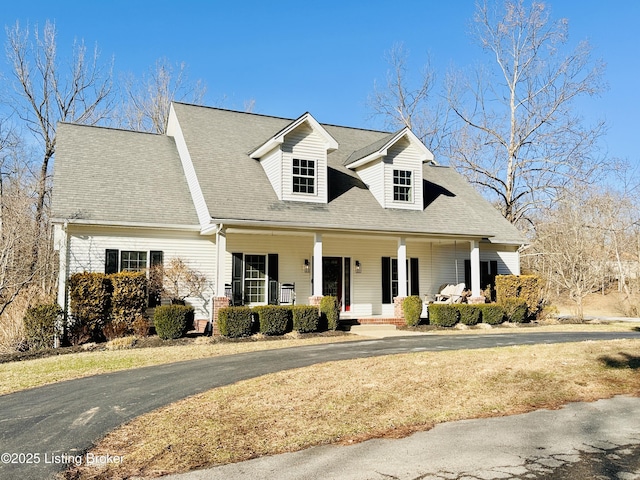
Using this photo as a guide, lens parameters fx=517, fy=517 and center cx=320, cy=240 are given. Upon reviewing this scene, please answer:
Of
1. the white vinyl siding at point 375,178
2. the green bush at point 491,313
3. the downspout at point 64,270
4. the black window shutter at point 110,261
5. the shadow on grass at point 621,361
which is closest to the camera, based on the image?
the shadow on grass at point 621,361

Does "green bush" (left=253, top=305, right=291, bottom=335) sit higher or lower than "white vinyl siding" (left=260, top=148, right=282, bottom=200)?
lower

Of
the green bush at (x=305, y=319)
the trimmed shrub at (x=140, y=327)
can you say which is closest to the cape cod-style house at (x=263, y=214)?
the green bush at (x=305, y=319)

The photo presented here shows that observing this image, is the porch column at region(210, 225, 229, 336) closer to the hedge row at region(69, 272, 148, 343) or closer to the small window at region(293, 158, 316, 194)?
the hedge row at region(69, 272, 148, 343)

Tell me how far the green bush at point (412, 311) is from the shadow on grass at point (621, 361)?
7586 millimetres

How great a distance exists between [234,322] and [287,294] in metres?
3.42

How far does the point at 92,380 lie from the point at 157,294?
22.7 feet

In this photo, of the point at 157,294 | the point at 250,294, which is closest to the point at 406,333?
the point at 250,294

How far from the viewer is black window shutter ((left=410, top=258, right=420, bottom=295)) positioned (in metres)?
20.7

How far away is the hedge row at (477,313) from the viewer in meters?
17.4

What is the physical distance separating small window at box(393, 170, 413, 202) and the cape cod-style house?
44 mm

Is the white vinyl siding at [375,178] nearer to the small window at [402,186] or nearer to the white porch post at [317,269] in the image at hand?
the small window at [402,186]

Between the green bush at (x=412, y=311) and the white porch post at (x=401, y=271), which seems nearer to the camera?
the green bush at (x=412, y=311)

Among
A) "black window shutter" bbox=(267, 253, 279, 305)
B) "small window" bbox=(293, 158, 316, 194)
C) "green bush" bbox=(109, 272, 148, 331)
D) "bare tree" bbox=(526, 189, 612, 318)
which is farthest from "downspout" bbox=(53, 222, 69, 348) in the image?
"bare tree" bbox=(526, 189, 612, 318)

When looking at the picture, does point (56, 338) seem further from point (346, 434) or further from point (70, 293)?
point (346, 434)
